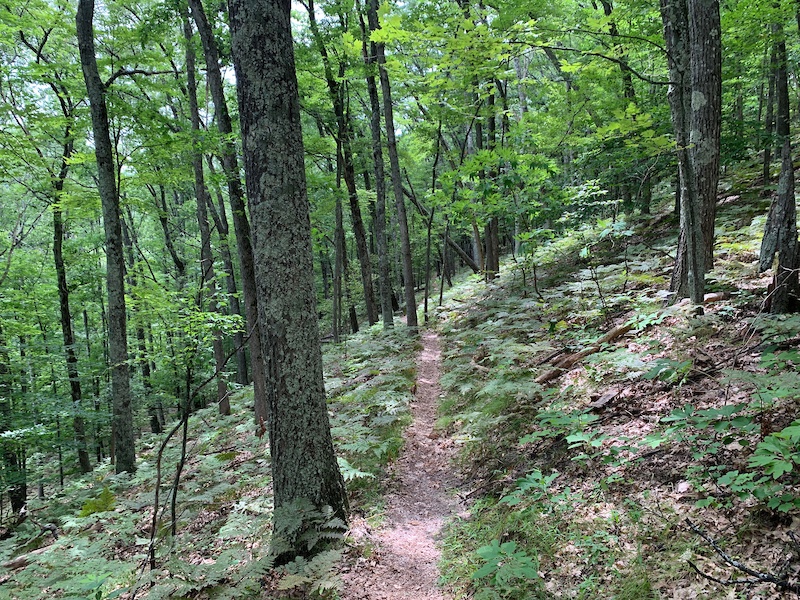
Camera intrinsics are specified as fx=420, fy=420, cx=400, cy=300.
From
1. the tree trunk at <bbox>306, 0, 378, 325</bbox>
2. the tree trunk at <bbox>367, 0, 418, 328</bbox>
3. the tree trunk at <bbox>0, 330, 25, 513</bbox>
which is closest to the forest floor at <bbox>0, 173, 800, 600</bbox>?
the tree trunk at <bbox>0, 330, 25, 513</bbox>

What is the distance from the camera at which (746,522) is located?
259 centimetres

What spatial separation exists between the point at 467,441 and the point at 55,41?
1644 centimetres

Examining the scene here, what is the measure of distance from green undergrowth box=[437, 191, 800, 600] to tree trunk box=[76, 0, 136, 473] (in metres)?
6.98

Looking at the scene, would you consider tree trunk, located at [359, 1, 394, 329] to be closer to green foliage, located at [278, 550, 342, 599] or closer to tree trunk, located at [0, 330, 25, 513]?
tree trunk, located at [0, 330, 25, 513]

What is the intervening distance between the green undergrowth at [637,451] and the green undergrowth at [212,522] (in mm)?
1162

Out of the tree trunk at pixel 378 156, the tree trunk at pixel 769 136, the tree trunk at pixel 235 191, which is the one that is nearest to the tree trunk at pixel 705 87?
the tree trunk at pixel 769 136

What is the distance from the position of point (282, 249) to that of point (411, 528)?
9.97 ft

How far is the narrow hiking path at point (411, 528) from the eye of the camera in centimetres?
341

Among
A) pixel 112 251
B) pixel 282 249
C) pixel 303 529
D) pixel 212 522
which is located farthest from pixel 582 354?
pixel 112 251

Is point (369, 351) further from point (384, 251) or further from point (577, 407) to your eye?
point (577, 407)

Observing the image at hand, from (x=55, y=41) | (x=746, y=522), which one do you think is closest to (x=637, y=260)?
(x=746, y=522)

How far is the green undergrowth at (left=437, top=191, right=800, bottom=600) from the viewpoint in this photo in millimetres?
2588

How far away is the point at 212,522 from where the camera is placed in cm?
509

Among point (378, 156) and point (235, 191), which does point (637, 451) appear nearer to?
point (235, 191)
